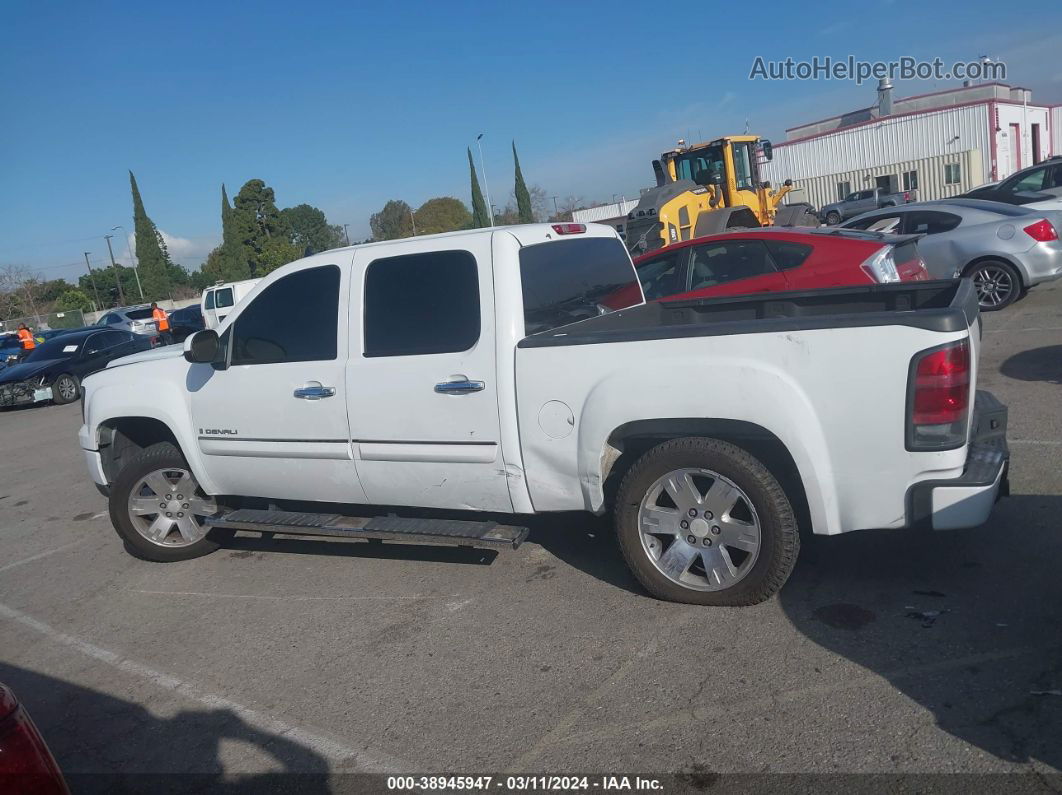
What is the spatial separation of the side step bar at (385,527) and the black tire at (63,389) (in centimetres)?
1497

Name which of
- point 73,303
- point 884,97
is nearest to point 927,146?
point 884,97

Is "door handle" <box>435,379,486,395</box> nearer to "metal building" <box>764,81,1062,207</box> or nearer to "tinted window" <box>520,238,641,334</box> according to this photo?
"tinted window" <box>520,238,641,334</box>

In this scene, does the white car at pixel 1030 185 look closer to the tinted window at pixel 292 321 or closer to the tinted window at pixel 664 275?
the tinted window at pixel 664 275

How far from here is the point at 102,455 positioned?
248 inches

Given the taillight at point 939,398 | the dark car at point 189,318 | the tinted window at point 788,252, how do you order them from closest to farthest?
the taillight at point 939,398 < the tinted window at point 788,252 < the dark car at point 189,318

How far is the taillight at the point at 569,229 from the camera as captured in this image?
538 cm

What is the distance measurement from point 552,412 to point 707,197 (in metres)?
15.2

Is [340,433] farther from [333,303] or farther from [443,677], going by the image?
[443,677]

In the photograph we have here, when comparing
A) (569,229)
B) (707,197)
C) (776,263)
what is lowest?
(776,263)

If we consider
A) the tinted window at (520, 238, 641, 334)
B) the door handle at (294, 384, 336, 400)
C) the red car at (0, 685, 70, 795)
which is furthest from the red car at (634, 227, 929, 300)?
the red car at (0, 685, 70, 795)

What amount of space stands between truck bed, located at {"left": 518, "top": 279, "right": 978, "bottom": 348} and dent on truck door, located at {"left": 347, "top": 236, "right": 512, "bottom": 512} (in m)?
0.37

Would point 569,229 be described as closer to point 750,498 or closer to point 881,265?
point 750,498

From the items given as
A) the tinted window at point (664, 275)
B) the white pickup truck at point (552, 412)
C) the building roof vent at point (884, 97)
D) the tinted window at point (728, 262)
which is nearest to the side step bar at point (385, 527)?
the white pickup truck at point (552, 412)

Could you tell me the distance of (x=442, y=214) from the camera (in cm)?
5862
